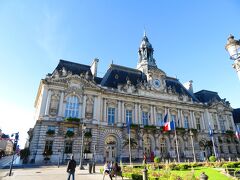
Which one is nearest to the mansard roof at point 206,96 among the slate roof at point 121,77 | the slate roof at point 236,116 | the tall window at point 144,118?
the slate roof at point 121,77

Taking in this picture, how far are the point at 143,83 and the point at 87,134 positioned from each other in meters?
17.7

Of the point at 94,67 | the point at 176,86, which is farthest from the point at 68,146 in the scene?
→ the point at 176,86

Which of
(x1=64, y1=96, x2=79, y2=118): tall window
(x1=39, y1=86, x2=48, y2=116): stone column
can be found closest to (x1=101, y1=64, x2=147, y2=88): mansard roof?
(x1=64, y1=96, x2=79, y2=118): tall window

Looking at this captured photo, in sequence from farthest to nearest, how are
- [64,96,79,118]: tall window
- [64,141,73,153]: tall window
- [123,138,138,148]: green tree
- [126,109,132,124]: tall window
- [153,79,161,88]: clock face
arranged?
1. [153,79,161,88]: clock face
2. [126,109,132,124]: tall window
3. [123,138,138,148]: green tree
4. [64,96,79,118]: tall window
5. [64,141,73,153]: tall window

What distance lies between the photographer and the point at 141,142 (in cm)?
3391

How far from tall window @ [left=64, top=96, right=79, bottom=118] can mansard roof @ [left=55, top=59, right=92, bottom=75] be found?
6.14m

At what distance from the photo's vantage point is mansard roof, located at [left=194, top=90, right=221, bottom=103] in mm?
48938

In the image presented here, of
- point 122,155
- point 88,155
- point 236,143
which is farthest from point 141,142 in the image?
point 236,143

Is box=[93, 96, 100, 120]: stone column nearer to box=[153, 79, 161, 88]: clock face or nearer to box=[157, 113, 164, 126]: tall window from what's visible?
box=[157, 113, 164, 126]: tall window

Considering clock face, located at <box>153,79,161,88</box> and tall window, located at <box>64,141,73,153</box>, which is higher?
clock face, located at <box>153,79,161,88</box>

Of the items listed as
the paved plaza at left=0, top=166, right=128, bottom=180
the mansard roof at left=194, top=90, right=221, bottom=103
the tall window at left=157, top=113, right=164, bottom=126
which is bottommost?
the paved plaza at left=0, top=166, right=128, bottom=180

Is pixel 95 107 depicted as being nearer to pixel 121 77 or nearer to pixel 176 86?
pixel 121 77

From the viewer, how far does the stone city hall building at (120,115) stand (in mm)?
29109

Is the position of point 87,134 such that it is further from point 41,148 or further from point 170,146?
point 170,146
